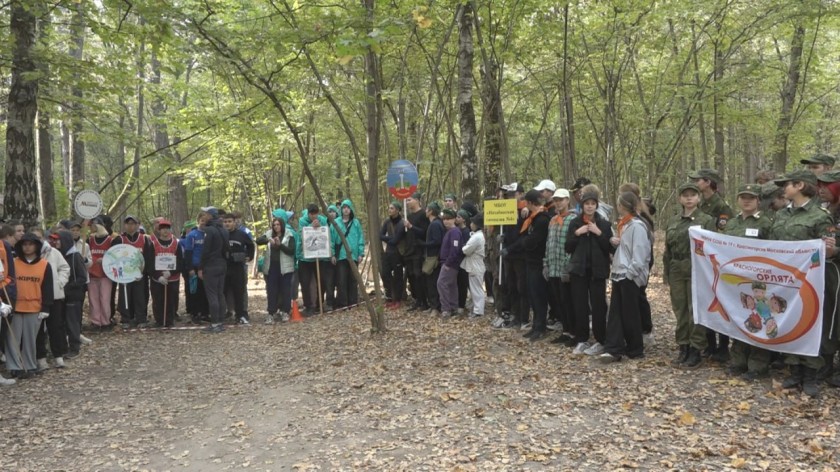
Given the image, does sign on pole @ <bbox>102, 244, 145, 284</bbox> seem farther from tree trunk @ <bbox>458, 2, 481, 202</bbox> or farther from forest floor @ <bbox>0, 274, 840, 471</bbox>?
tree trunk @ <bbox>458, 2, 481, 202</bbox>

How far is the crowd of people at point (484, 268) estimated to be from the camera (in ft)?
19.4

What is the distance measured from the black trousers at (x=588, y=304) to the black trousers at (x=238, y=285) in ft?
22.6

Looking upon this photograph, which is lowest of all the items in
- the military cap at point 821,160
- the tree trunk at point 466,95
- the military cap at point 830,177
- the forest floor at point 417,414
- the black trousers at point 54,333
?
the forest floor at point 417,414

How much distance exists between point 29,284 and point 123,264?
3162mm

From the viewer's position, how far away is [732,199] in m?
30.2

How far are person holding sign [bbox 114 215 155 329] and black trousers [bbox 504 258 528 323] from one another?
6.94 metres

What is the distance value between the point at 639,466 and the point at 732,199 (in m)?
30.3

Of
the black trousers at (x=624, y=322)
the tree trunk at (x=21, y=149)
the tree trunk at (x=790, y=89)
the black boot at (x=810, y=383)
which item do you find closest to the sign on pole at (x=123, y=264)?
the tree trunk at (x=21, y=149)

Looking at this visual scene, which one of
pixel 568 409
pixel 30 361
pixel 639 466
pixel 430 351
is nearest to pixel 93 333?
pixel 30 361

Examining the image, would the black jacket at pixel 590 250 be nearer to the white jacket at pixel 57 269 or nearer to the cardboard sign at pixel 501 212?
the cardboard sign at pixel 501 212

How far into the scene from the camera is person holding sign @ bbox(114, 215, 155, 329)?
1083cm

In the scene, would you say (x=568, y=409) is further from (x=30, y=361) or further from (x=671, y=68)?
(x=671, y=68)

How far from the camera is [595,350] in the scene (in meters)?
6.96

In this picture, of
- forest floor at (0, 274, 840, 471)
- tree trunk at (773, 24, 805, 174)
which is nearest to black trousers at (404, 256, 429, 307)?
forest floor at (0, 274, 840, 471)
